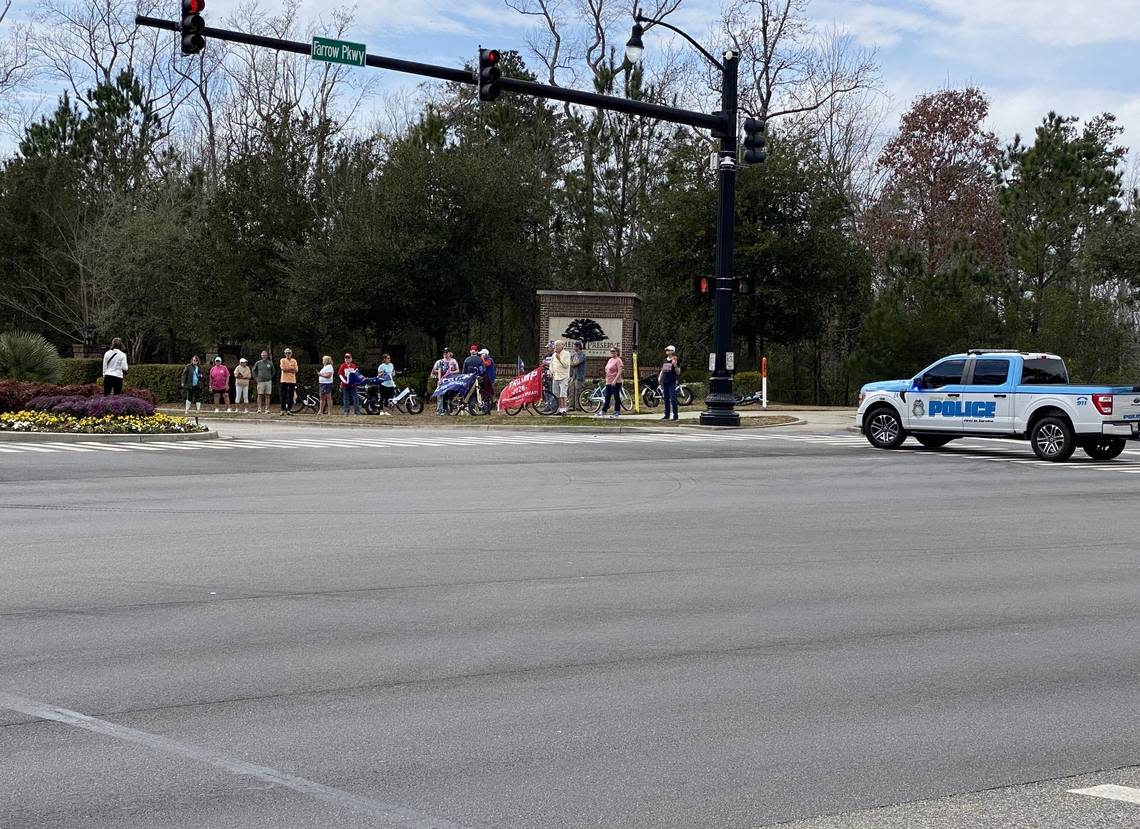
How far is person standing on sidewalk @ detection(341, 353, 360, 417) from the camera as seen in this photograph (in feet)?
114

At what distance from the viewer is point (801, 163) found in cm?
5066

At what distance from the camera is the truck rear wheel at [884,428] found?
2386cm

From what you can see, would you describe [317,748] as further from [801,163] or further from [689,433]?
[801,163]

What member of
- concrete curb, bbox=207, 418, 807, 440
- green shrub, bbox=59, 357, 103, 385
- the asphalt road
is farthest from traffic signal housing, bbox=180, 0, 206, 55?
green shrub, bbox=59, 357, 103, 385

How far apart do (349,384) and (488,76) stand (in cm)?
1372

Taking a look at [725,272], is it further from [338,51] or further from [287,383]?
[287,383]

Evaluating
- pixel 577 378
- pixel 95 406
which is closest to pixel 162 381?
pixel 577 378

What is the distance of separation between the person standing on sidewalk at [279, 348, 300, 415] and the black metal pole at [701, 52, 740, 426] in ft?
40.2

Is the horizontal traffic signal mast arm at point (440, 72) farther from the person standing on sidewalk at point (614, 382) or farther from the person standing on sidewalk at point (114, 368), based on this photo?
the person standing on sidewalk at point (114, 368)

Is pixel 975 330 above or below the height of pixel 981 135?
below

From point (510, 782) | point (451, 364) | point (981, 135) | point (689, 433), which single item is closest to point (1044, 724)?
point (510, 782)

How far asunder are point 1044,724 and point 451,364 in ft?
95.4

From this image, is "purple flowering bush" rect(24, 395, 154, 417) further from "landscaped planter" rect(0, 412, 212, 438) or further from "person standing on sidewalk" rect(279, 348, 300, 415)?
"person standing on sidewalk" rect(279, 348, 300, 415)

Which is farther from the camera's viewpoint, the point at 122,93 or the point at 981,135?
the point at 122,93
